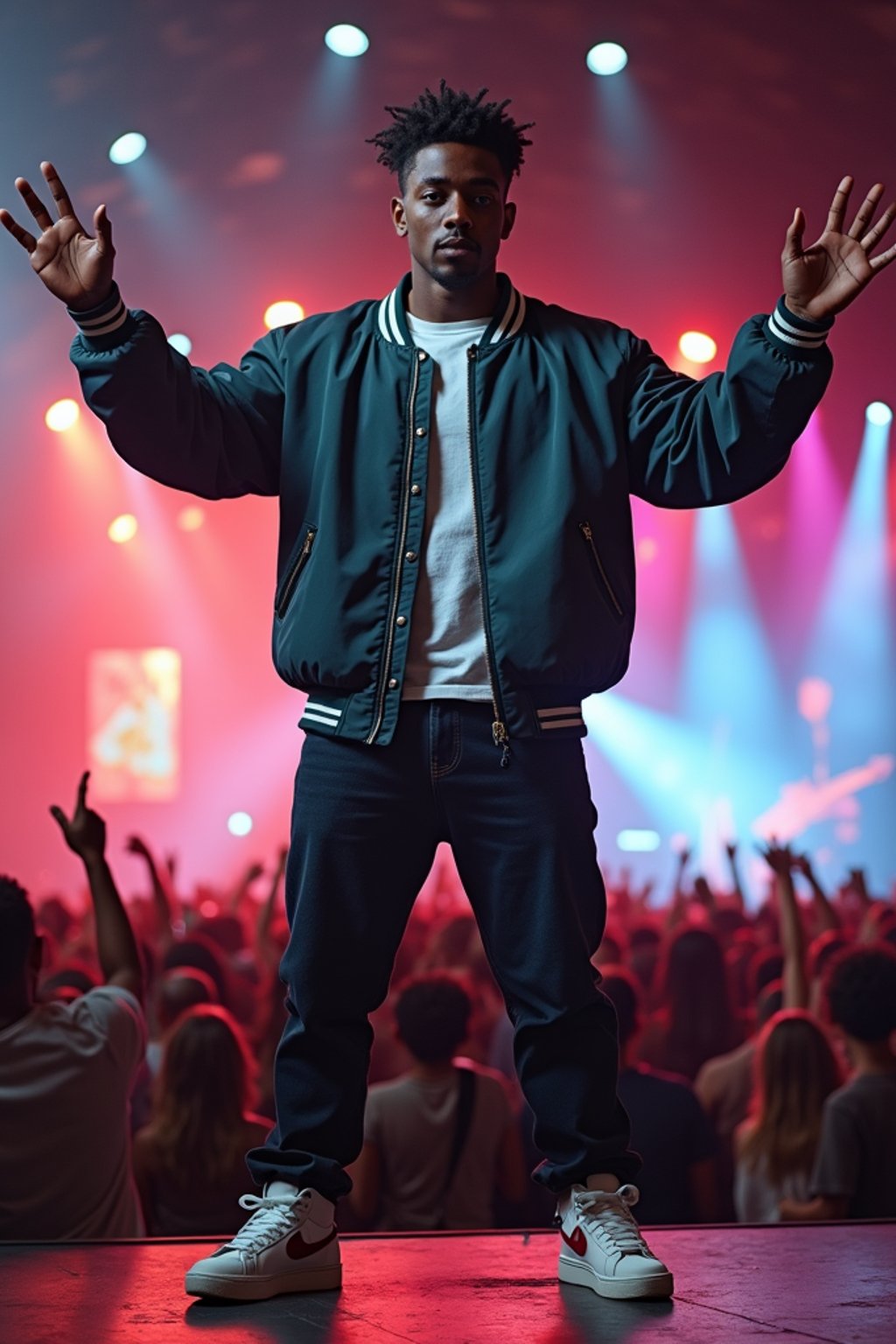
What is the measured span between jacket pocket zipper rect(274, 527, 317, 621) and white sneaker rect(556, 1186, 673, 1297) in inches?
34.2

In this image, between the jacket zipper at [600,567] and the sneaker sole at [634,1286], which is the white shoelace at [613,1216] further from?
the jacket zipper at [600,567]

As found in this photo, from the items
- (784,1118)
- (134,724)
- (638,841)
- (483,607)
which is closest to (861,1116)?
(784,1118)

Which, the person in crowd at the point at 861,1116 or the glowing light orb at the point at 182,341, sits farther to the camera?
the glowing light orb at the point at 182,341

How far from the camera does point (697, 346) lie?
846 centimetres

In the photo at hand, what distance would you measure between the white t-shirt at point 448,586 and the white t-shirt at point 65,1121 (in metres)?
0.91

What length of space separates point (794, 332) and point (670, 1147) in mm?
1806

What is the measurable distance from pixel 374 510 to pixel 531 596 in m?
0.25

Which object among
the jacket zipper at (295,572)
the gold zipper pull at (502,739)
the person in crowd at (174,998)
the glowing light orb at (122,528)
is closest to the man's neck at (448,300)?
→ the jacket zipper at (295,572)

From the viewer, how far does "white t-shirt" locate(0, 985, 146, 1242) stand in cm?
247

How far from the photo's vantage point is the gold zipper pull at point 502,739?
79.7 inches

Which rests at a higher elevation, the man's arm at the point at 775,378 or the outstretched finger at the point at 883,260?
the outstretched finger at the point at 883,260

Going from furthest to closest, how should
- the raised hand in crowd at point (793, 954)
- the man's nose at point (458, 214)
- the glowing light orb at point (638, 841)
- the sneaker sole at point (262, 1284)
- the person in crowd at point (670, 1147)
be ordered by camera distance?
the glowing light orb at point (638, 841), the raised hand in crowd at point (793, 954), the person in crowd at point (670, 1147), the man's nose at point (458, 214), the sneaker sole at point (262, 1284)

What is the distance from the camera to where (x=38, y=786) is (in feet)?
40.2

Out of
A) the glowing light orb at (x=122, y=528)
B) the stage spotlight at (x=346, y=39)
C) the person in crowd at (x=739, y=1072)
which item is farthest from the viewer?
the glowing light orb at (x=122, y=528)
